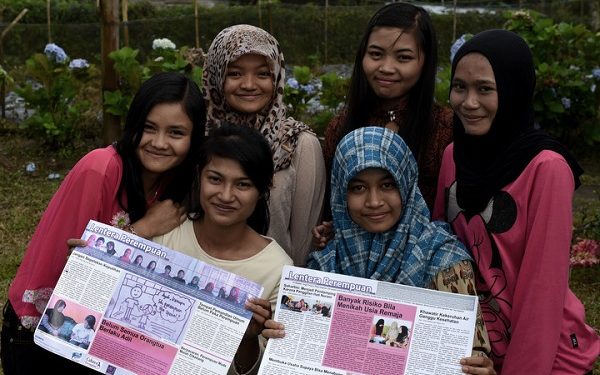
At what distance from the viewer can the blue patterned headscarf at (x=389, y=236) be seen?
2.47 m

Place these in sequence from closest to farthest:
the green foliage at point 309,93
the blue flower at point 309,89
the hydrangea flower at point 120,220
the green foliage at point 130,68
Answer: the hydrangea flower at point 120,220 < the green foliage at point 130,68 < the green foliage at point 309,93 < the blue flower at point 309,89

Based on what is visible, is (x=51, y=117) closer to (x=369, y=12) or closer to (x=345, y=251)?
(x=345, y=251)

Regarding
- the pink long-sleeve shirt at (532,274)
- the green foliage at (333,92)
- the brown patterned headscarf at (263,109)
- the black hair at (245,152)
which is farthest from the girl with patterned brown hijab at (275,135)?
the green foliage at (333,92)

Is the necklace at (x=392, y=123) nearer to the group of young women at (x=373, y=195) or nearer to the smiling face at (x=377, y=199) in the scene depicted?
the group of young women at (x=373, y=195)

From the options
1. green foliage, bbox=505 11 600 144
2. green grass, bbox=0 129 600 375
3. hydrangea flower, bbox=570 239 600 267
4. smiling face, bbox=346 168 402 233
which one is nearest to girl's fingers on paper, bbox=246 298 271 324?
smiling face, bbox=346 168 402 233

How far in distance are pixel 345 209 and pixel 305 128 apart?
52 centimetres

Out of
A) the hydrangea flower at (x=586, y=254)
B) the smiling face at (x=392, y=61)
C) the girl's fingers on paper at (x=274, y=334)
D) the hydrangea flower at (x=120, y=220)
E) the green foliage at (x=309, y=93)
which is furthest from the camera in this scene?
the green foliage at (x=309, y=93)

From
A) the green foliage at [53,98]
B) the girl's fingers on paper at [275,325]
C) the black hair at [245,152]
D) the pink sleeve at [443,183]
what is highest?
the green foliage at [53,98]

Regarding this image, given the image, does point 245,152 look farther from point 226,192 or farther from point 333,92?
point 333,92

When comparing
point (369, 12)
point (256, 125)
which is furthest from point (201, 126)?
point (369, 12)

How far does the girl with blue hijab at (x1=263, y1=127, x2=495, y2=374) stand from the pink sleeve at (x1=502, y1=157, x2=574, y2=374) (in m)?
0.12

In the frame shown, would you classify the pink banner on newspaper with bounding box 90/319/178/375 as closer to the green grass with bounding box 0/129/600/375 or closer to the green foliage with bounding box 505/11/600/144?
the green grass with bounding box 0/129/600/375

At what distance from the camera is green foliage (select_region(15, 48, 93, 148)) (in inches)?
278

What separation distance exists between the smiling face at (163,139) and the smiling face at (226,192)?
159 mm
